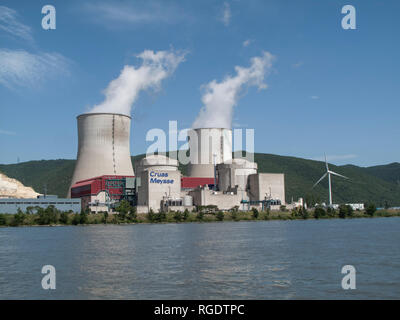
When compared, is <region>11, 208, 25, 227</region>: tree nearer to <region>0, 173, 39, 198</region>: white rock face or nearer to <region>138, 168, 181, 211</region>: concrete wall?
<region>138, 168, 181, 211</region>: concrete wall

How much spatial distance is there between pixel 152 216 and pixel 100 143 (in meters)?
12.4

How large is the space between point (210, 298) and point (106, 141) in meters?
53.6

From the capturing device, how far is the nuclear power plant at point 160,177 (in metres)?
64.2

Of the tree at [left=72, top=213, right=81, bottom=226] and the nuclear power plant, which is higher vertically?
the nuclear power plant

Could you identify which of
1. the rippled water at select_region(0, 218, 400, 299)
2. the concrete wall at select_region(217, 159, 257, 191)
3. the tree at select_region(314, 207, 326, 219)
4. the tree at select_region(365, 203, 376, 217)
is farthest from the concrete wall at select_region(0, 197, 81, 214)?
the tree at select_region(365, 203, 376, 217)

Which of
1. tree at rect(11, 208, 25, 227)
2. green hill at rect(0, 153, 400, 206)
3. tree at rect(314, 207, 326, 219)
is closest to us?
tree at rect(11, 208, 25, 227)

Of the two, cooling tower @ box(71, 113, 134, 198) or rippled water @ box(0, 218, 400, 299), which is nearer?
rippled water @ box(0, 218, 400, 299)

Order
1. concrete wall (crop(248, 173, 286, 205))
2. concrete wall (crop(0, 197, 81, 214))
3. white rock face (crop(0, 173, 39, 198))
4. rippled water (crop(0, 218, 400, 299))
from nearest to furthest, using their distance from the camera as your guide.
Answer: rippled water (crop(0, 218, 400, 299)) < concrete wall (crop(0, 197, 81, 214)) < concrete wall (crop(248, 173, 286, 205)) < white rock face (crop(0, 173, 39, 198))

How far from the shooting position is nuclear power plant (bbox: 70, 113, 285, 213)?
64.2m

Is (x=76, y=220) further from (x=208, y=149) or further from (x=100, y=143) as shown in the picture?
(x=208, y=149)

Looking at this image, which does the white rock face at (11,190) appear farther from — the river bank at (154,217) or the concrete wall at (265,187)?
the concrete wall at (265,187)

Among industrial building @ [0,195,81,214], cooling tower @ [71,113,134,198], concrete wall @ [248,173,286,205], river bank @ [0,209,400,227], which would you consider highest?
cooling tower @ [71,113,134,198]

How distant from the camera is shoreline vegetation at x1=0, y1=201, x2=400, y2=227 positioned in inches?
2189
